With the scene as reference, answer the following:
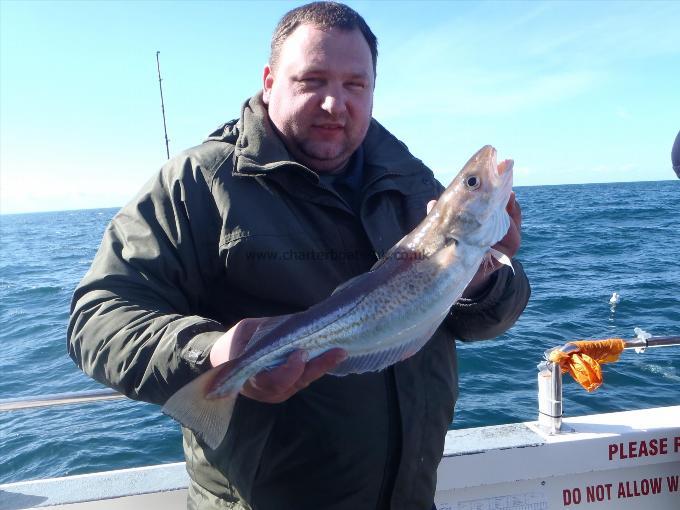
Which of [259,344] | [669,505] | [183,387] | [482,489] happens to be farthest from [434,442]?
[669,505]

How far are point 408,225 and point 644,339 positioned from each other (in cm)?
274

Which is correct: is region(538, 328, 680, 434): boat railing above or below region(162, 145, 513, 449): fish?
below

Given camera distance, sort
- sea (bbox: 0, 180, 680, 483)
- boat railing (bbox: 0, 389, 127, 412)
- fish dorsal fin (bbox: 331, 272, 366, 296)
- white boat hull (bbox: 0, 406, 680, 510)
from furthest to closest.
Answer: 1. sea (bbox: 0, 180, 680, 483)
2. white boat hull (bbox: 0, 406, 680, 510)
3. boat railing (bbox: 0, 389, 127, 412)
4. fish dorsal fin (bbox: 331, 272, 366, 296)

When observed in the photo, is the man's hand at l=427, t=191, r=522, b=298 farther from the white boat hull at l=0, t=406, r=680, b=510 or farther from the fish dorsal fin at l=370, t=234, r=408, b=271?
the white boat hull at l=0, t=406, r=680, b=510

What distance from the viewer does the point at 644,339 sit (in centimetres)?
453

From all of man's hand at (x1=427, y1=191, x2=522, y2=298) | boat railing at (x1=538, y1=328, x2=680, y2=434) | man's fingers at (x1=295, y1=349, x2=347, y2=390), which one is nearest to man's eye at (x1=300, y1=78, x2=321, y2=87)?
man's hand at (x1=427, y1=191, x2=522, y2=298)

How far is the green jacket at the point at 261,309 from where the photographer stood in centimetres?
228

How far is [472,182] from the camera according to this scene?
9.77ft

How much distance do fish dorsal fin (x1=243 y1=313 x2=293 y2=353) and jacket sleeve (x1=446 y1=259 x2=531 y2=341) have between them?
103 cm

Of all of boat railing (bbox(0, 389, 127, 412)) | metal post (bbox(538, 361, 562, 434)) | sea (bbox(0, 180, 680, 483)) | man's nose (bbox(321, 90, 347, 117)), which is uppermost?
man's nose (bbox(321, 90, 347, 117))

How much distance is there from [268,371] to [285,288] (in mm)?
460

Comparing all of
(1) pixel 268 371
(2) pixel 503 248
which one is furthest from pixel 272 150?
(2) pixel 503 248

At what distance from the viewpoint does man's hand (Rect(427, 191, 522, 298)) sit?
287cm

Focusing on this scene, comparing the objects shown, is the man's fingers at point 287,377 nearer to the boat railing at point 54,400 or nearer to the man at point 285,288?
the man at point 285,288
